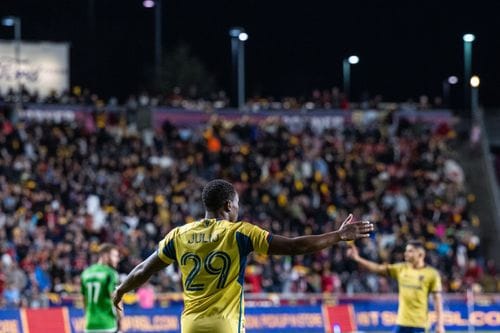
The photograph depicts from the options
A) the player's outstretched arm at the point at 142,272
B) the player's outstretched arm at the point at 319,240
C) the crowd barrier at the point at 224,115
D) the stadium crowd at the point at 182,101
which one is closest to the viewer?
the player's outstretched arm at the point at 319,240

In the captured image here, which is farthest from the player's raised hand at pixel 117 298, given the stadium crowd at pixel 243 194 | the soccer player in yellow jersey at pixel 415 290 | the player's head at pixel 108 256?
the stadium crowd at pixel 243 194

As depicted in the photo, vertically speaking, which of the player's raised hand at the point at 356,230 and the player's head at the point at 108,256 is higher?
the player's raised hand at the point at 356,230

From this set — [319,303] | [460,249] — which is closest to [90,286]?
[319,303]

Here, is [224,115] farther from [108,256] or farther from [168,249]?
[168,249]

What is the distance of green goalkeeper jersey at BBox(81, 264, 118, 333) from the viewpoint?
A: 656 inches

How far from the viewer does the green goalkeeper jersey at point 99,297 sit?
54.7ft

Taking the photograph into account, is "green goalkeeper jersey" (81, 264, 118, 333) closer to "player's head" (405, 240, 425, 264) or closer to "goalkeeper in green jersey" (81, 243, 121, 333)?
"goalkeeper in green jersey" (81, 243, 121, 333)

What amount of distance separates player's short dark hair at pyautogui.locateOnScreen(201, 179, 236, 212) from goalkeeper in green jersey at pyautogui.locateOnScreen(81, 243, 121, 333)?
732 cm

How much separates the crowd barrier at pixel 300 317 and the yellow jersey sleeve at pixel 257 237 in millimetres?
16997

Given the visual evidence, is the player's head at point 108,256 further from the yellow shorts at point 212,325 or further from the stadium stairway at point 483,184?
the stadium stairway at point 483,184

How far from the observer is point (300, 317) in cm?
2905

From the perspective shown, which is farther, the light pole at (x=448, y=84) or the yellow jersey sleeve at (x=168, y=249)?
the light pole at (x=448, y=84)

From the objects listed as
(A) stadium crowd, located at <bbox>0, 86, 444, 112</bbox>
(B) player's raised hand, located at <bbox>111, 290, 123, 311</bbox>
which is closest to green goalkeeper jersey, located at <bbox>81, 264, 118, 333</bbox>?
(B) player's raised hand, located at <bbox>111, 290, 123, 311</bbox>

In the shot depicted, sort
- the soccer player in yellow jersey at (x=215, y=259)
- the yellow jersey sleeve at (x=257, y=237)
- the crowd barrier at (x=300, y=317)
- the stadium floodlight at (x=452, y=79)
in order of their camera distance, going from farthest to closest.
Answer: the stadium floodlight at (x=452, y=79), the crowd barrier at (x=300, y=317), the soccer player in yellow jersey at (x=215, y=259), the yellow jersey sleeve at (x=257, y=237)
